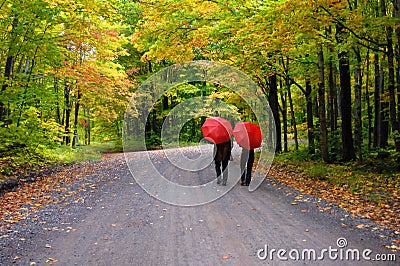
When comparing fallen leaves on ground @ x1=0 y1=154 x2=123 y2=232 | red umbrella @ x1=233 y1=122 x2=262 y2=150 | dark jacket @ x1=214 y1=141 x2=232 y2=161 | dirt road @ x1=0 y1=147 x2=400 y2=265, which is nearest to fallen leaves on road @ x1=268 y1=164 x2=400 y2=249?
dirt road @ x1=0 y1=147 x2=400 y2=265

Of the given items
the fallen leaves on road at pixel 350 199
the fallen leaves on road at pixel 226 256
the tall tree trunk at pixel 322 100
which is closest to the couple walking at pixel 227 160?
the fallen leaves on road at pixel 350 199

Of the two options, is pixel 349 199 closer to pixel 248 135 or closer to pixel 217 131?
pixel 248 135

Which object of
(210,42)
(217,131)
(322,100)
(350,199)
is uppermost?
(210,42)

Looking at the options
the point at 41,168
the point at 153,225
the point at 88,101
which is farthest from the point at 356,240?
the point at 88,101

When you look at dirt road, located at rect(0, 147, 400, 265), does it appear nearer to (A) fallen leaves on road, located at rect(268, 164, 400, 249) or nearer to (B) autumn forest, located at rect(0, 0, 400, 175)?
(A) fallen leaves on road, located at rect(268, 164, 400, 249)

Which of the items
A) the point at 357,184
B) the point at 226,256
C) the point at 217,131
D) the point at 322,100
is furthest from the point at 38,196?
the point at 322,100

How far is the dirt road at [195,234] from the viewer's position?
15.9 feet

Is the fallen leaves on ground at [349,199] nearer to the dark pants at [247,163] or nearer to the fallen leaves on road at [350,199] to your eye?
the fallen leaves on road at [350,199]

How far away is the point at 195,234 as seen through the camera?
18.9ft

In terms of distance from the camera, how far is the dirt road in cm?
483

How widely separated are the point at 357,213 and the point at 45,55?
38.8ft

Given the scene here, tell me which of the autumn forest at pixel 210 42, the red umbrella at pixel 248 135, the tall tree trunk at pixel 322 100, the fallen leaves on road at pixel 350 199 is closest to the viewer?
the fallen leaves on road at pixel 350 199

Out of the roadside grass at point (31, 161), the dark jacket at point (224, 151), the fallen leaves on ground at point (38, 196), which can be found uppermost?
the dark jacket at point (224, 151)

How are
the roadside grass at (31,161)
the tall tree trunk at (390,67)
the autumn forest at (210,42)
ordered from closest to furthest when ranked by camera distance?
the autumn forest at (210,42) < the tall tree trunk at (390,67) < the roadside grass at (31,161)
